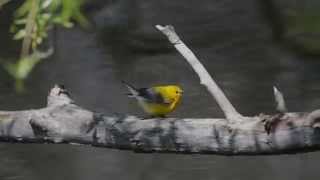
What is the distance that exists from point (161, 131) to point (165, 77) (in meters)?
1.32

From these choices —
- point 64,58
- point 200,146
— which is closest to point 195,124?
point 200,146

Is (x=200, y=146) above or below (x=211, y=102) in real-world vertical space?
below

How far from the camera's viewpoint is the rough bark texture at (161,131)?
1427mm

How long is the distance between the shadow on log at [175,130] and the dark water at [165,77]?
3.61ft

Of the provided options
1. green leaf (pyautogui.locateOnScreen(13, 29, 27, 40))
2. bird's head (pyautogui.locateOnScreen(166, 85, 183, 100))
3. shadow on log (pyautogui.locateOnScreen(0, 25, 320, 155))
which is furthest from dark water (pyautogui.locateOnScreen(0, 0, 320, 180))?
green leaf (pyautogui.locateOnScreen(13, 29, 27, 40))

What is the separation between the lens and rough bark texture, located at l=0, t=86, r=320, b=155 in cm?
143

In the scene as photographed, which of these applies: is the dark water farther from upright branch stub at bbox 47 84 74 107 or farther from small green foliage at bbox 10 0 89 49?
small green foliage at bbox 10 0 89 49

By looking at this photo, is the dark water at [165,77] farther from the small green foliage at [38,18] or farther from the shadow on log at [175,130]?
the small green foliage at [38,18]

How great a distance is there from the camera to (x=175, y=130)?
156 cm

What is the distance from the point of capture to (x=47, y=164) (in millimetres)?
3035

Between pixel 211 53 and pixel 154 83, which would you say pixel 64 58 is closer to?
pixel 154 83

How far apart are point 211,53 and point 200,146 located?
51.9 inches

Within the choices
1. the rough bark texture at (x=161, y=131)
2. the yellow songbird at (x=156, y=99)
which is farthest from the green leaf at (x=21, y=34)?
the yellow songbird at (x=156, y=99)

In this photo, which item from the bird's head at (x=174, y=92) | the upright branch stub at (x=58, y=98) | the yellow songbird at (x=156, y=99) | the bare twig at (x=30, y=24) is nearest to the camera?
the bare twig at (x=30, y=24)
